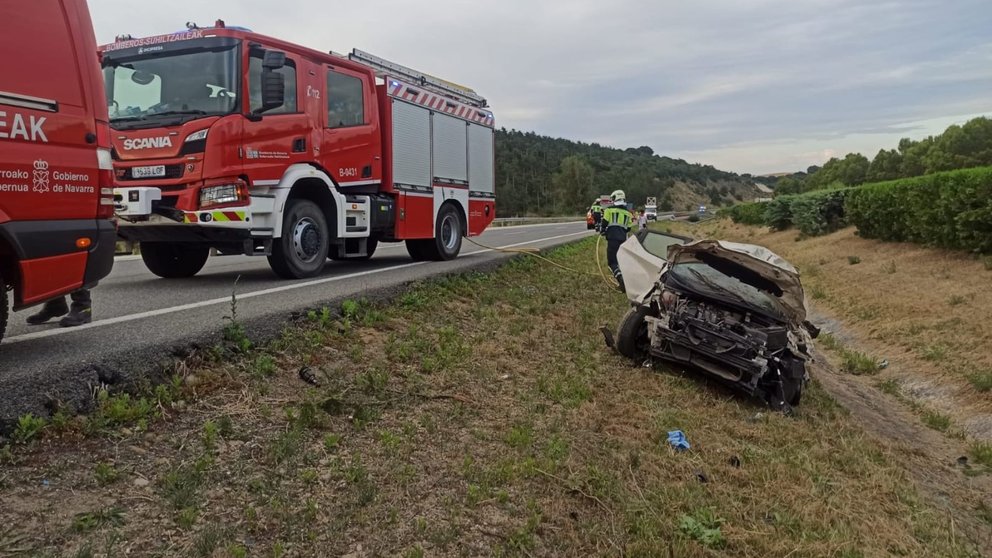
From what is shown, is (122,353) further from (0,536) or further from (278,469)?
(0,536)

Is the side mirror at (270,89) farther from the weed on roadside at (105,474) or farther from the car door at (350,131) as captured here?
the weed on roadside at (105,474)

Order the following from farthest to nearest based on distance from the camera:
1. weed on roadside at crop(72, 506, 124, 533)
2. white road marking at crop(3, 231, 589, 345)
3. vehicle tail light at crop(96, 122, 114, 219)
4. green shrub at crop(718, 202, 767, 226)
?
green shrub at crop(718, 202, 767, 226), white road marking at crop(3, 231, 589, 345), vehicle tail light at crop(96, 122, 114, 219), weed on roadside at crop(72, 506, 124, 533)

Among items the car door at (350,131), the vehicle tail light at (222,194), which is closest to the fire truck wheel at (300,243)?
the car door at (350,131)

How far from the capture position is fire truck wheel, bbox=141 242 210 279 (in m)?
8.31

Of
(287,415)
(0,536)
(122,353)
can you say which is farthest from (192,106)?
(0,536)

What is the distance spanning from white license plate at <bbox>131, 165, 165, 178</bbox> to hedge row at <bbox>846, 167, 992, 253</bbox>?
533 inches

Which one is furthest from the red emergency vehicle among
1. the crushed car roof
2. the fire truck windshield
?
the crushed car roof

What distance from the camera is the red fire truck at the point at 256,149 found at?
22.8 ft

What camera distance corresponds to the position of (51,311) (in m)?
4.50

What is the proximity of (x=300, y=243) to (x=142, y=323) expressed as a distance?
3.10 m

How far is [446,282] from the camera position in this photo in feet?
28.5

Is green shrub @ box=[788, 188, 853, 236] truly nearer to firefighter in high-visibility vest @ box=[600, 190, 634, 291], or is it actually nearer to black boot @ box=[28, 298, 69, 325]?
firefighter in high-visibility vest @ box=[600, 190, 634, 291]

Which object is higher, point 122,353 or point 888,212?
point 888,212

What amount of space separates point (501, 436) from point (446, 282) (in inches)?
175
